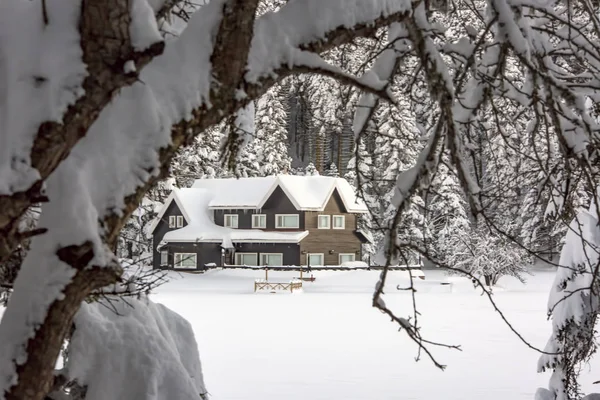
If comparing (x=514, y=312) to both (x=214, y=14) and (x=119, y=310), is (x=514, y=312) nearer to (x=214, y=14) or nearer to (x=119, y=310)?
(x=119, y=310)

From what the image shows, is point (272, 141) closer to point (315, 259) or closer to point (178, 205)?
point (178, 205)

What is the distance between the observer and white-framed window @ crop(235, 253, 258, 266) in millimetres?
41312

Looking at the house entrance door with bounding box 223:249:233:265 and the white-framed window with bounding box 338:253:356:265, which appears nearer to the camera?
the house entrance door with bounding box 223:249:233:265

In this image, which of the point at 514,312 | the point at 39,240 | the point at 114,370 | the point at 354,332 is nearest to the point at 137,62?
the point at 39,240

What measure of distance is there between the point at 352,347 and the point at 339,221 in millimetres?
25484

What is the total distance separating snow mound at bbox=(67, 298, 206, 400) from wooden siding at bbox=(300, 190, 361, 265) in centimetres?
3619

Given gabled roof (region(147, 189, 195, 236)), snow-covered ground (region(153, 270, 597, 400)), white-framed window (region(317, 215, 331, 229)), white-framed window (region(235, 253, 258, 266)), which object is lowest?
snow-covered ground (region(153, 270, 597, 400))

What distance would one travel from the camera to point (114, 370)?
165 inches

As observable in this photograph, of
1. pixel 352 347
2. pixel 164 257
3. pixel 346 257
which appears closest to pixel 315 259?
pixel 346 257

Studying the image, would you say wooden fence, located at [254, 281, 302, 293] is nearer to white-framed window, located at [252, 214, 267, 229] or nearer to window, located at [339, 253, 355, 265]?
white-framed window, located at [252, 214, 267, 229]

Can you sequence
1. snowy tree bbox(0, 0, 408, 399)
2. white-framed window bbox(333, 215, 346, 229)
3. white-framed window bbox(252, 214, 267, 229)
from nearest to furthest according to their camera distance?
1. snowy tree bbox(0, 0, 408, 399)
2. white-framed window bbox(252, 214, 267, 229)
3. white-framed window bbox(333, 215, 346, 229)

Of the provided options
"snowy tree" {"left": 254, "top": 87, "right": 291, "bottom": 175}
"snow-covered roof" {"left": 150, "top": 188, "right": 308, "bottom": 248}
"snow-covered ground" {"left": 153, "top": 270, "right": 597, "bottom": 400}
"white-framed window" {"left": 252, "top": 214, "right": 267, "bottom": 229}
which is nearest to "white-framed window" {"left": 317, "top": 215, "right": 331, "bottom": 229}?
"snow-covered roof" {"left": 150, "top": 188, "right": 308, "bottom": 248}

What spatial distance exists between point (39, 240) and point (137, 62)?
27.7 inches

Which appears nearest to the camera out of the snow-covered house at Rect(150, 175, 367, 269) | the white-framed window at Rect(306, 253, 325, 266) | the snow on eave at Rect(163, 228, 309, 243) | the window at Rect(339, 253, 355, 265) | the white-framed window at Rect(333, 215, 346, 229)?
the snow on eave at Rect(163, 228, 309, 243)
